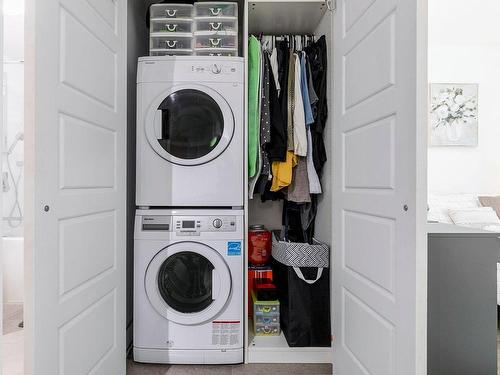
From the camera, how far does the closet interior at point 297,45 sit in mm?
1936

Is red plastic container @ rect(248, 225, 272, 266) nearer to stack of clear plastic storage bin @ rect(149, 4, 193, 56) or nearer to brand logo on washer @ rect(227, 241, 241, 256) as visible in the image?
brand logo on washer @ rect(227, 241, 241, 256)

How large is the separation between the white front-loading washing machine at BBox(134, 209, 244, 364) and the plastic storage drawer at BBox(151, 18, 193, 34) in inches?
42.5

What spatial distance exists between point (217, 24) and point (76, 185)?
1.32 meters

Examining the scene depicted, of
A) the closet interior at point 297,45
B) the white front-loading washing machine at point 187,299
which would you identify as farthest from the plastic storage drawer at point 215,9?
the white front-loading washing machine at point 187,299

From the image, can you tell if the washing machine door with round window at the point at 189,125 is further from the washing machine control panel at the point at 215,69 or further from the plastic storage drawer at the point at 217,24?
the plastic storage drawer at the point at 217,24

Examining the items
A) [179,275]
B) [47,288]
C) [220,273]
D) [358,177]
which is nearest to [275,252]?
[220,273]

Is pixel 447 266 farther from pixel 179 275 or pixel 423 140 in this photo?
pixel 179 275

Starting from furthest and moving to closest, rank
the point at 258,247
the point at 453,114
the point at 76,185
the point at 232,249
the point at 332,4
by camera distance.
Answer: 1. the point at 453,114
2. the point at 258,247
3. the point at 232,249
4. the point at 332,4
5. the point at 76,185

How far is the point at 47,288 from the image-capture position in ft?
3.51

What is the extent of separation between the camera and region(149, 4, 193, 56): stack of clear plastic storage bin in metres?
2.03

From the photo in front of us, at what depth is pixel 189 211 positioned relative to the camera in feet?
6.30

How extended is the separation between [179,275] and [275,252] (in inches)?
23.4

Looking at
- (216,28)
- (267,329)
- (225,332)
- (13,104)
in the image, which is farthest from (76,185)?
(13,104)

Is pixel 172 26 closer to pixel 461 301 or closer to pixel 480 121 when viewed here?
pixel 461 301
